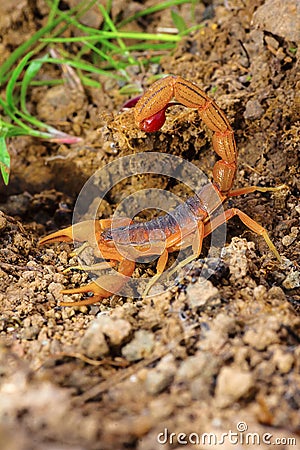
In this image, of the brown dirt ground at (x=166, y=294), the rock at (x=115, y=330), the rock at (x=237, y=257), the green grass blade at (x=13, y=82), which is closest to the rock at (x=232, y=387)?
the brown dirt ground at (x=166, y=294)

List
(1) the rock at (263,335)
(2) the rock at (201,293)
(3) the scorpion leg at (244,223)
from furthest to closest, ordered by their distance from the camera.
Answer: (3) the scorpion leg at (244,223), (2) the rock at (201,293), (1) the rock at (263,335)

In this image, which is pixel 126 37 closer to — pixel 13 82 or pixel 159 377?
pixel 13 82

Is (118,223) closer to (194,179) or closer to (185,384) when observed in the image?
(194,179)

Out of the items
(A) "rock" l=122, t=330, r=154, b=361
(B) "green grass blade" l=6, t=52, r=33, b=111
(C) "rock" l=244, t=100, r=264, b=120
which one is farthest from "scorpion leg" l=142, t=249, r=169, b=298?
(B) "green grass blade" l=6, t=52, r=33, b=111

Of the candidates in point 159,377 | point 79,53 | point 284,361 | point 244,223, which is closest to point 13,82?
point 79,53

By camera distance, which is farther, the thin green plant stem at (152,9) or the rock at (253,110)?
the thin green plant stem at (152,9)

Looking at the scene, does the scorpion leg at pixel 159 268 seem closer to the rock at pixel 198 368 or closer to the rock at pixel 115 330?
the rock at pixel 115 330
